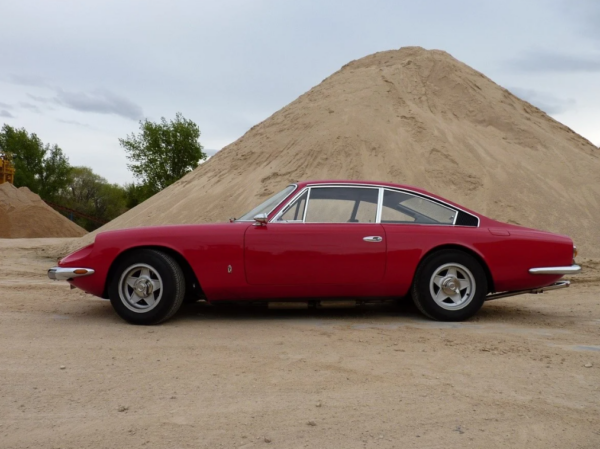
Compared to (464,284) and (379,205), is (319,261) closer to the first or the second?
(379,205)

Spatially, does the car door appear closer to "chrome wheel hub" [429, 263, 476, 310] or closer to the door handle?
the door handle

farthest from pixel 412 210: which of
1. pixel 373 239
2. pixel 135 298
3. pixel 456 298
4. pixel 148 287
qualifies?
pixel 135 298

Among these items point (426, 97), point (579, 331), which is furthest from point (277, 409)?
point (426, 97)

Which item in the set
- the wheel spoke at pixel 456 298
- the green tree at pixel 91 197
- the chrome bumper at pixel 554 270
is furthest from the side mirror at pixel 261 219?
the green tree at pixel 91 197

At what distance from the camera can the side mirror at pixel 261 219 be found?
16.9ft

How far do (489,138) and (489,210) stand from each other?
5083 millimetres

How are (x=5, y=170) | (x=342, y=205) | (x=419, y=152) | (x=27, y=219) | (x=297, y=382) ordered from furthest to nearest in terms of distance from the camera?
(x=5, y=170)
(x=27, y=219)
(x=419, y=152)
(x=342, y=205)
(x=297, y=382)

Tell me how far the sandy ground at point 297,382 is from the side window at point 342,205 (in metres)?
0.98

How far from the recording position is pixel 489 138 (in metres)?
19.5

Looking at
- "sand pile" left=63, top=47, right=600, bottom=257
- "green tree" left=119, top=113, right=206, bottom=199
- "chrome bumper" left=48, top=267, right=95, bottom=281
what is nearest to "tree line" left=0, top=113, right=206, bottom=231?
"green tree" left=119, top=113, right=206, bottom=199

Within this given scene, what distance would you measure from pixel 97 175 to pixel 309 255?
59504mm

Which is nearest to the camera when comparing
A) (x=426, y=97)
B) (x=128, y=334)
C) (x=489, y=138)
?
(x=128, y=334)

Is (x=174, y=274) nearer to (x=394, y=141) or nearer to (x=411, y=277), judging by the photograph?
(x=411, y=277)

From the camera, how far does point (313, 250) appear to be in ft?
17.0
